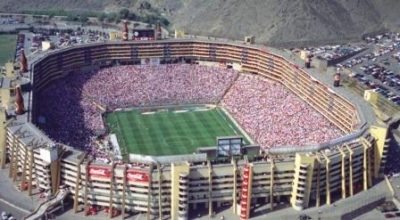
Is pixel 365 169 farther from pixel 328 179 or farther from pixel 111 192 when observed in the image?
pixel 111 192

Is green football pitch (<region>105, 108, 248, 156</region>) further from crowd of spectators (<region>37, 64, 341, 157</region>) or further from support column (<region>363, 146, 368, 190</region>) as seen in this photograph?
support column (<region>363, 146, 368, 190</region>)

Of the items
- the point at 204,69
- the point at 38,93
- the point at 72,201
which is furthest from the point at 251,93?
the point at 72,201

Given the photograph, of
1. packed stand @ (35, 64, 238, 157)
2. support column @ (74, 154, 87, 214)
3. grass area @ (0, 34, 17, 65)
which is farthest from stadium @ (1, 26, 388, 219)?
grass area @ (0, 34, 17, 65)

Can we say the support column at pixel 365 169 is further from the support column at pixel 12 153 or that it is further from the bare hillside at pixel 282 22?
the bare hillside at pixel 282 22

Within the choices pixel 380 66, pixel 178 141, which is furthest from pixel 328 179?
pixel 380 66

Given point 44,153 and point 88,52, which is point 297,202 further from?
point 88,52

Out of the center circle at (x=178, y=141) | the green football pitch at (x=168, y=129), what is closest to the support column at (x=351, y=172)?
the green football pitch at (x=168, y=129)
